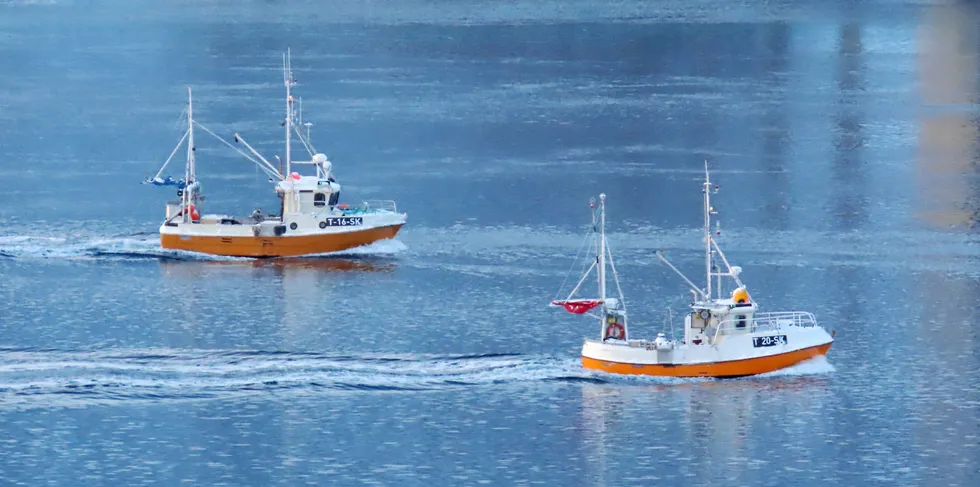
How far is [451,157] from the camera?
167625 mm

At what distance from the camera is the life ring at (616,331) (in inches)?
3644

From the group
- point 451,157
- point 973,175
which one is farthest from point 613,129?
point 973,175

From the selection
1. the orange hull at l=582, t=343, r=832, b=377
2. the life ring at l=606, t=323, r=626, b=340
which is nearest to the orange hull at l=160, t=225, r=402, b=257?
the orange hull at l=582, t=343, r=832, b=377

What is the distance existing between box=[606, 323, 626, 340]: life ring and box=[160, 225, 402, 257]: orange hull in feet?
117

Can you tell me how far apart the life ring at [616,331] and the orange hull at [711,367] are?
1482 mm

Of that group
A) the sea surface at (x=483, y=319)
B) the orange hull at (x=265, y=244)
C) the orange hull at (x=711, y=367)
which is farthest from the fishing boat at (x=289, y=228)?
the orange hull at (x=711, y=367)

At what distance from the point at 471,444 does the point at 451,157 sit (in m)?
83.1

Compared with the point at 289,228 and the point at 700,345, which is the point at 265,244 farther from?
the point at 700,345

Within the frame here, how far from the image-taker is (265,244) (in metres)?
125

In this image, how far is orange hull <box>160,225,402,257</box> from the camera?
12469 cm

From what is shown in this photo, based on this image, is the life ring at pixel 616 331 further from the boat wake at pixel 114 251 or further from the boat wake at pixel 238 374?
the boat wake at pixel 114 251

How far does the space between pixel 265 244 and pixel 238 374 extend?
30.8m

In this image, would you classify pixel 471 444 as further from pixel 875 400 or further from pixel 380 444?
pixel 875 400

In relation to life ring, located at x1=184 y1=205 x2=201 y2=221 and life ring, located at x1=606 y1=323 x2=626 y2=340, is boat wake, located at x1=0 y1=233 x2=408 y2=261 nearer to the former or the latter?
life ring, located at x1=184 y1=205 x2=201 y2=221
